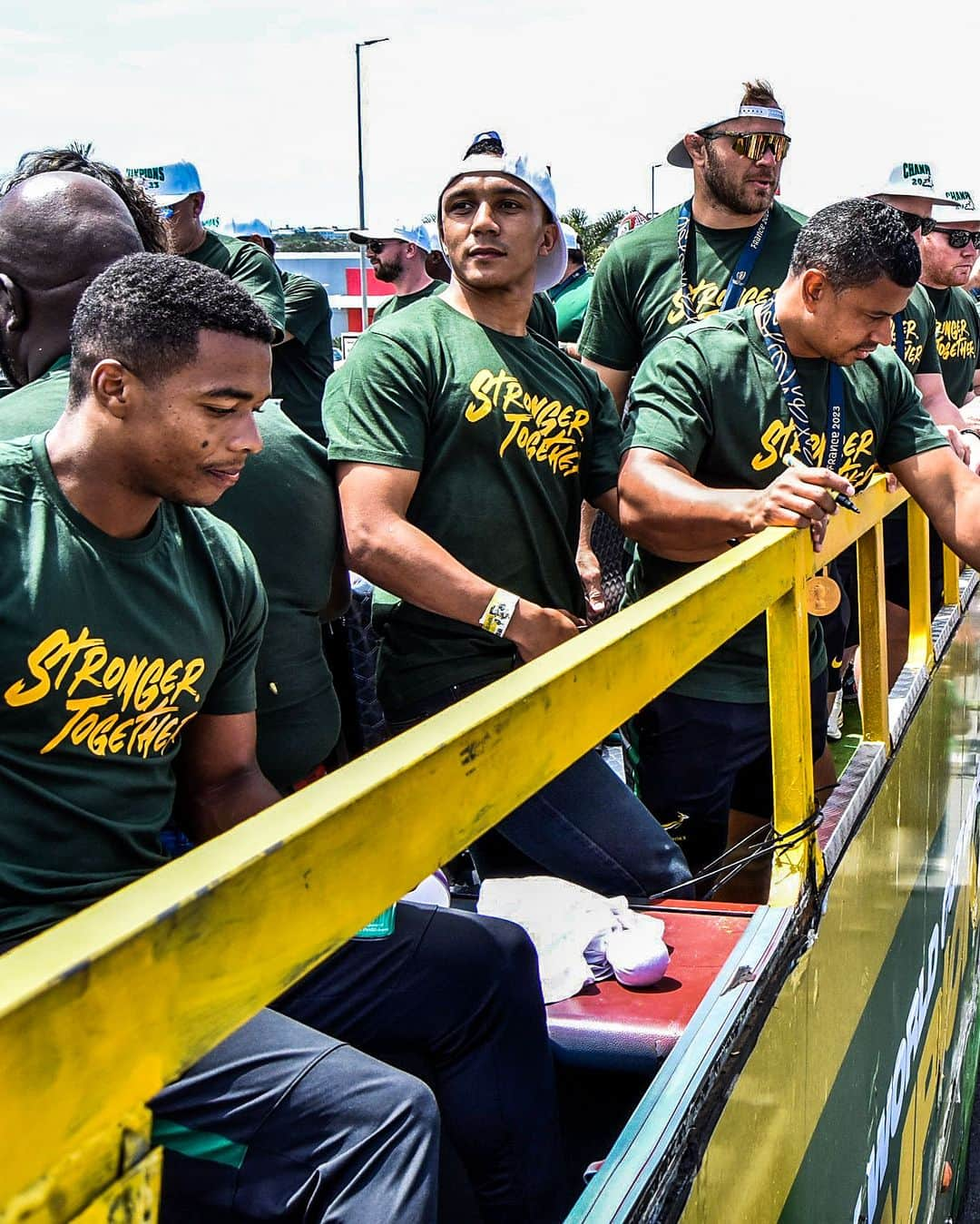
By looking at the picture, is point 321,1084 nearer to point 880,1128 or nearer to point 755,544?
point 755,544

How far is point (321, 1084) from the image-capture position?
4.58 feet

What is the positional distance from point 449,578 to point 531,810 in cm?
48

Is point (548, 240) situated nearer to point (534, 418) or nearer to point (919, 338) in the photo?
point (534, 418)

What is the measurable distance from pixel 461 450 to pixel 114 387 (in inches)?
35.6

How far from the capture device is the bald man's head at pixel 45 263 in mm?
1993

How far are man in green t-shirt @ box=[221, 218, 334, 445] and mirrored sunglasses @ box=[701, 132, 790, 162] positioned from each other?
6.44 ft

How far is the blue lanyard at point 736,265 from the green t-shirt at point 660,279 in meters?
0.01

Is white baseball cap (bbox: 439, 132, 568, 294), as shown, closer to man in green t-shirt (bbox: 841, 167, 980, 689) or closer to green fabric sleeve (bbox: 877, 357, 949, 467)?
green fabric sleeve (bbox: 877, 357, 949, 467)

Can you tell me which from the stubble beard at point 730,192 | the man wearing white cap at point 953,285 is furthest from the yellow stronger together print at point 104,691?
the man wearing white cap at point 953,285

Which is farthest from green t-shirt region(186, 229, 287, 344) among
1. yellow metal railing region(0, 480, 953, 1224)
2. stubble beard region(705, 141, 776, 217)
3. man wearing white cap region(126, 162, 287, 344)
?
yellow metal railing region(0, 480, 953, 1224)

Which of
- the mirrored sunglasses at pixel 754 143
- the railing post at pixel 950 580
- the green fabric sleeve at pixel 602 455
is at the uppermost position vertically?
the mirrored sunglasses at pixel 754 143

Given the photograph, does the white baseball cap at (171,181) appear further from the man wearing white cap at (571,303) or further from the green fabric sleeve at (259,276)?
the man wearing white cap at (571,303)

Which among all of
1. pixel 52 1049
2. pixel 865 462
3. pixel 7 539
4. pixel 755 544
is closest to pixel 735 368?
pixel 865 462

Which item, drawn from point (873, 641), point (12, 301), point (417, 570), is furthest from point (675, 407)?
point (12, 301)
